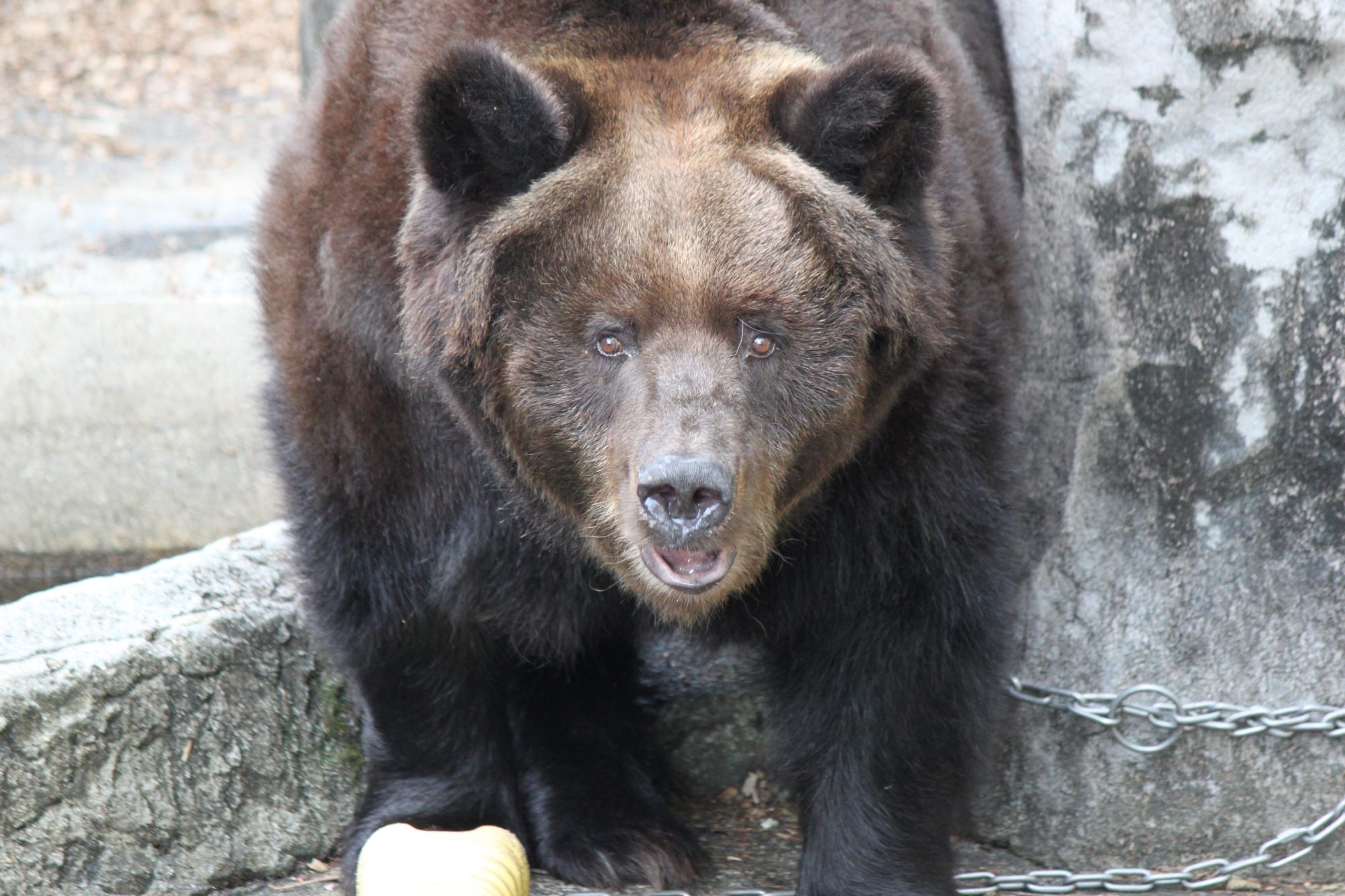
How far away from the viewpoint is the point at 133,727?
4.56 m

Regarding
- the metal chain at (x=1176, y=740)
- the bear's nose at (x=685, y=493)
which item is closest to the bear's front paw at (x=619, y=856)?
the metal chain at (x=1176, y=740)

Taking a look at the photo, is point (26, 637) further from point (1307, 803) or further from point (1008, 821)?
point (1307, 803)

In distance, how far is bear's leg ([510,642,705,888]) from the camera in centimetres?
Answer: 493

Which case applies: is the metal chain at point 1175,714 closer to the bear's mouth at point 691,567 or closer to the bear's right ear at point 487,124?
the bear's mouth at point 691,567

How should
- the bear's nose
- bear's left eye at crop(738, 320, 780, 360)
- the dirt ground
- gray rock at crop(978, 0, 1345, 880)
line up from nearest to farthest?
the bear's nose
bear's left eye at crop(738, 320, 780, 360)
gray rock at crop(978, 0, 1345, 880)
the dirt ground

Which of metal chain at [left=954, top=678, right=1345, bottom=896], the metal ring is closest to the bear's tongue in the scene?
metal chain at [left=954, top=678, right=1345, bottom=896]

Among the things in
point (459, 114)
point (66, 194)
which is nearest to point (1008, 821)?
point (459, 114)

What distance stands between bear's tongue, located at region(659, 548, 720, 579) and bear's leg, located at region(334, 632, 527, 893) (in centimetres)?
122

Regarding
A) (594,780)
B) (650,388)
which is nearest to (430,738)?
(594,780)

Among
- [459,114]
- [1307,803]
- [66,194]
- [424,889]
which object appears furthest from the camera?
[66,194]

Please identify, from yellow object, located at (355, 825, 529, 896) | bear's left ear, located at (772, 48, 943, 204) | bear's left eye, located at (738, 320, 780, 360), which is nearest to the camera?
bear's left ear, located at (772, 48, 943, 204)

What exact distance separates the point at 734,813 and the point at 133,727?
2.26 meters

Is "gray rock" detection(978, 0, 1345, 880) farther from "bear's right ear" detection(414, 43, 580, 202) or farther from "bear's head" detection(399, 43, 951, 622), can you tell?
"bear's right ear" detection(414, 43, 580, 202)

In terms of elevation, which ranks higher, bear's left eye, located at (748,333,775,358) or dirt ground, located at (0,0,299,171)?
dirt ground, located at (0,0,299,171)
